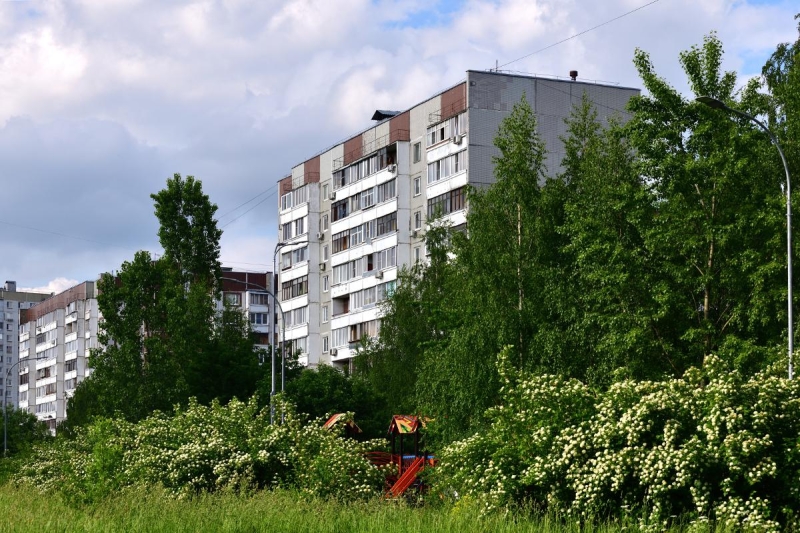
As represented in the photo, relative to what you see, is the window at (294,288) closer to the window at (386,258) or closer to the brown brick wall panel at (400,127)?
the window at (386,258)

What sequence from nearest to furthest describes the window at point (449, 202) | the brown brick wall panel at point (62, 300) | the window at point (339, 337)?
1. the window at point (449, 202)
2. the window at point (339, 337)
3. the brown brick wall panel at point (62, 300)

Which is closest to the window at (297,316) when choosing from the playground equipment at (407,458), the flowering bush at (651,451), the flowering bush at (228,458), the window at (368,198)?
the window at (368,198)

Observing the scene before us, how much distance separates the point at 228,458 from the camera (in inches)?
1123

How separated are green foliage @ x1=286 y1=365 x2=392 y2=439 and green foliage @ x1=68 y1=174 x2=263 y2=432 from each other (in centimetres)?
221

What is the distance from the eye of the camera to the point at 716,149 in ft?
115

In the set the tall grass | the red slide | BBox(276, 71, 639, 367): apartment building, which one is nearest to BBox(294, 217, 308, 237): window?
BBox(276, 71, 639, 367): apartment building

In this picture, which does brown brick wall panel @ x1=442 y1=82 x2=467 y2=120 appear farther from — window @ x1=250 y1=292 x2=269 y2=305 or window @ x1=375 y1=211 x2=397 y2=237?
window @ x1=250 y1=292 x2=269 y2=305

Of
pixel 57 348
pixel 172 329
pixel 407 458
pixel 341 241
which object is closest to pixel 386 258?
pixel 341 241

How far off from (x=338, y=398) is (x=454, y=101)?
19798mm

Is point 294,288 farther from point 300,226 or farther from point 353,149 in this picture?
point 353,149

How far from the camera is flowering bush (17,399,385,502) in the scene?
87.8 ft

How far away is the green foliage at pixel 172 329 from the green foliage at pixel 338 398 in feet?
7.26

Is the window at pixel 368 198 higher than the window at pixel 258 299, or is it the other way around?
the window at pixel 258 299

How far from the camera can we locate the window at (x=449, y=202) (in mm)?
67312
